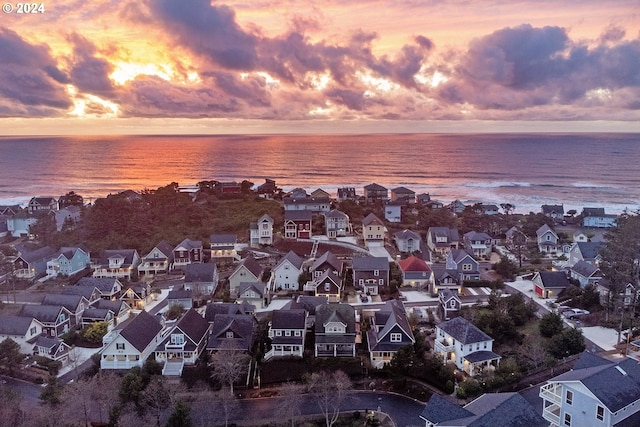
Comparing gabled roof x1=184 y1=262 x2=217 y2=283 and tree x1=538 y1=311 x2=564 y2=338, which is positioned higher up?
gabled roof x1=184 y1=262 x2=217 y2=283

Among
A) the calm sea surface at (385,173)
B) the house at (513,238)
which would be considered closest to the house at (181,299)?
the house at (513,238)

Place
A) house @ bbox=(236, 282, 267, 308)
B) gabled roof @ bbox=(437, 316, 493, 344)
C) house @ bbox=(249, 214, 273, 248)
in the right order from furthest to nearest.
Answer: house @ bbox=(249, 214, 273, 248)
house @ bbox=(236, 282, 267, 308)
gabled roof @ bbox=(437, 316, 493, 344)

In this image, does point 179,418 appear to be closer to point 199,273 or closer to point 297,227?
point 199,273

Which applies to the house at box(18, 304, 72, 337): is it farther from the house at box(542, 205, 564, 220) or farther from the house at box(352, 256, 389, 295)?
the house at box(542, 205, 564, 220)

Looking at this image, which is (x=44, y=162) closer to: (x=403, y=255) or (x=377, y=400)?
(x=403, y=255)

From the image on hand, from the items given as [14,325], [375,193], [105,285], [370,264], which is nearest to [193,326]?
[14,325]

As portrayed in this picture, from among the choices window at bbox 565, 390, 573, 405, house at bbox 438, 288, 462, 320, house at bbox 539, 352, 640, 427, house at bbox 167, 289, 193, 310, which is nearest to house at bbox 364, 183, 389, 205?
house at bbox 438, 288, 462, 320
